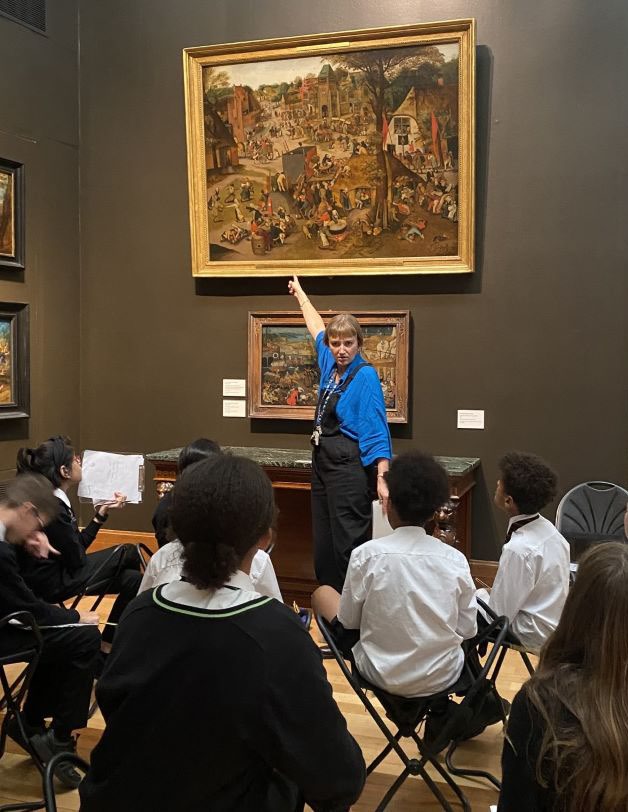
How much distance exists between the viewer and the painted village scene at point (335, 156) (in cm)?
565

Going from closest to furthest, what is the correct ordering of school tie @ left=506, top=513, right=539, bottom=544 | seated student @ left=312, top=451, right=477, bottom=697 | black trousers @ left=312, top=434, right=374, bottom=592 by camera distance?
seated student @ left=312, top=451, right=477, bottom=697, school tie @ left=506, top=513, right=539, bottom=544, black trousers @ left=312, top=434, right=374, bottom=592

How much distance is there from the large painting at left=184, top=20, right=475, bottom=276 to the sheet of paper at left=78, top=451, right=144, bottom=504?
226cm

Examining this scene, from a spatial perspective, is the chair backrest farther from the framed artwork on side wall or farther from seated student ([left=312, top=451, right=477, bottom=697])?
the framed artwork on side wall

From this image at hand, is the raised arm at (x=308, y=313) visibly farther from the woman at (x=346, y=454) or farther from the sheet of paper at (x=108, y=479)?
the sheet of paper at (x=108, y=479)

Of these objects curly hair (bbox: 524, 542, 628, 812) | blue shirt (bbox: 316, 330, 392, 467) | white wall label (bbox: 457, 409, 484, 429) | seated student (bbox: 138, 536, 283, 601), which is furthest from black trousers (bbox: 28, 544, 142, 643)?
curly hair (bbox: 524, 542, 628, 812)

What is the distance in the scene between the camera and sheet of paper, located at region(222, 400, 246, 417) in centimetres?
631

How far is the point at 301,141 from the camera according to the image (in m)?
5.95

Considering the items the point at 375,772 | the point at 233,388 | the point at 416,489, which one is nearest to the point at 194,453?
the point at 416,489

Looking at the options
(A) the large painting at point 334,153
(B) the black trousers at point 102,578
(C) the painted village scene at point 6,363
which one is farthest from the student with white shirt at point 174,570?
(A) the large painting at point 334,153

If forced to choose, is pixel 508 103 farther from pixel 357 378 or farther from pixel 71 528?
pixel 71 528

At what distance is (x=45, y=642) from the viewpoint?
3.20 metres

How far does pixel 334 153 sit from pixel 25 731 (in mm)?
4342

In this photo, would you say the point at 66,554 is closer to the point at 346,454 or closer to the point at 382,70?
the point at 346,454

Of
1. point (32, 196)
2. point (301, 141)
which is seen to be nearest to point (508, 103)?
point (301, 141)
